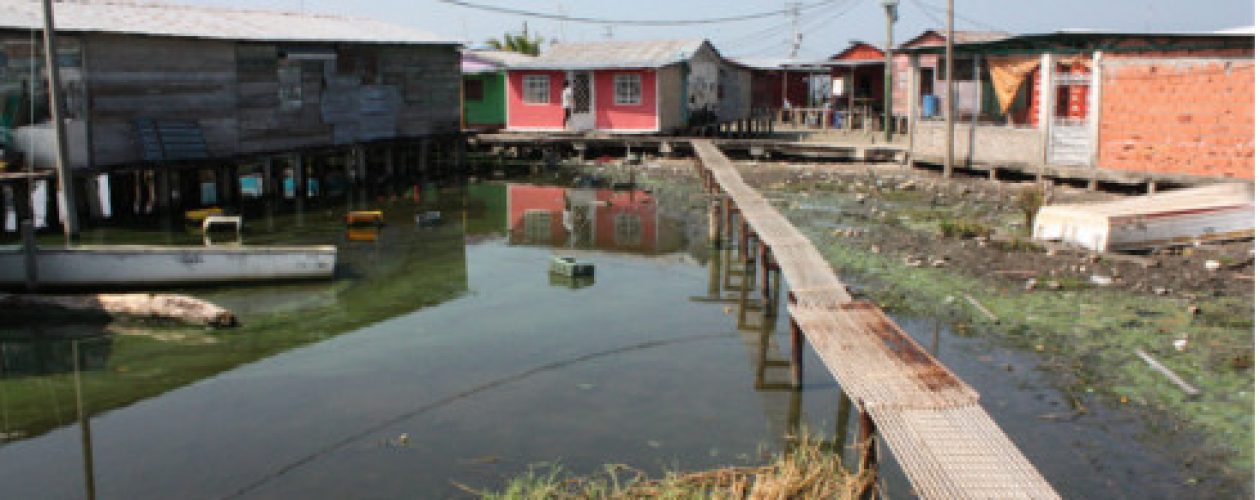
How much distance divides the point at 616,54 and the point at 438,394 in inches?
999

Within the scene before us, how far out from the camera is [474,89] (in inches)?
1474

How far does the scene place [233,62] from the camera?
24094 millimetres

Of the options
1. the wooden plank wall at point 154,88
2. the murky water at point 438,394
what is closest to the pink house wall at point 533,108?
the wooden plank wall at point 154,88

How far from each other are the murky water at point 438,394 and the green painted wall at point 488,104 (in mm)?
21201

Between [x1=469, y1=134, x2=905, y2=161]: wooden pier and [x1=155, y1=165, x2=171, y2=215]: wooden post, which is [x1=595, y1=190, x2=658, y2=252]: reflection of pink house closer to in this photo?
[x1=469, y1=134, x2=905, y2=161]: wooden pier

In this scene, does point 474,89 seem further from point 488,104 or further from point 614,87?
point 614,87

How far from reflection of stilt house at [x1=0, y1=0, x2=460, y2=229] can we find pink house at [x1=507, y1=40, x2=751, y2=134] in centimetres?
323

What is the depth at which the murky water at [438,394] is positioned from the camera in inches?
334

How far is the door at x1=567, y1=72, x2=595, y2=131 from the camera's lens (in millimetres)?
34688

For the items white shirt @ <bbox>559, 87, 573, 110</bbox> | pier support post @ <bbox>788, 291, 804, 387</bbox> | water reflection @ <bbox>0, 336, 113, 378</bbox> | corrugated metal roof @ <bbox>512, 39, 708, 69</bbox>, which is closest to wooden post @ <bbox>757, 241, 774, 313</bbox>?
pier support post @ <bbox>788, 291, 804, 387</bbox>

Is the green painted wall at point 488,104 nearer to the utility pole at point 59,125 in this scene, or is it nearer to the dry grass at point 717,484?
the utility pole at point 59,125

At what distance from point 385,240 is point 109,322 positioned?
7025 millimetres

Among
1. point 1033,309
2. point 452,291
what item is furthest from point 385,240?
point 1033,309

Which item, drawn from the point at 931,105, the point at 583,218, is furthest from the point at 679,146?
the point at 583,218
